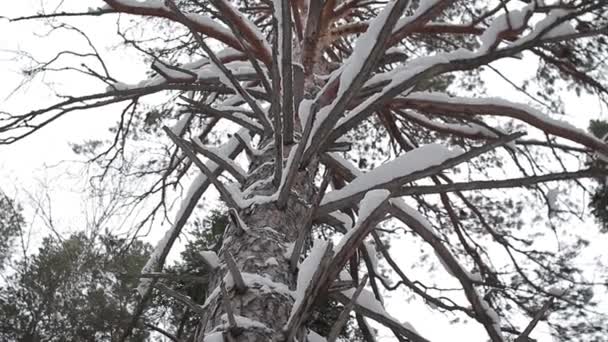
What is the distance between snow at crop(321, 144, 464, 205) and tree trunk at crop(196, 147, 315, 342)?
0.26 m

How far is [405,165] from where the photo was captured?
1.55 metres

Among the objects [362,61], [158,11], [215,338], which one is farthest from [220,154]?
[158,11]

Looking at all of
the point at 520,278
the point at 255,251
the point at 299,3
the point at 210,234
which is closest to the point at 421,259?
the point at 520,278

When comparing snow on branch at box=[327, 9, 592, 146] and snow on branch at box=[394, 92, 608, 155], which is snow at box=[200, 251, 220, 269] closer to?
snow on branch at box=[327, 9, 592, 146]

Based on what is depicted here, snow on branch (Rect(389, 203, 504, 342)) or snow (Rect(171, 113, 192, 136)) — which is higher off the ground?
snow (Rect(171, 113, 192, 136))

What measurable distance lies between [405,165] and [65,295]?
963cm

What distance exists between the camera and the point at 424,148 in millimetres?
1526

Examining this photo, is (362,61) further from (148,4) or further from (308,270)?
(148,4)

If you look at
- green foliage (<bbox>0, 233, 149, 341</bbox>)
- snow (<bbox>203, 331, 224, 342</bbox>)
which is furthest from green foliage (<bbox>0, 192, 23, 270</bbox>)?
snow (<bbox>203, 331, 224, 342</bbox>)

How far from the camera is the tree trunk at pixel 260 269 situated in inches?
57.6

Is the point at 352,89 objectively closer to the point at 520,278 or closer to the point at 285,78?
the point at 285,78

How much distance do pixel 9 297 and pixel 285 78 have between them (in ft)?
32.3

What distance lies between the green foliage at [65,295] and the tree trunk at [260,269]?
632 centimetres

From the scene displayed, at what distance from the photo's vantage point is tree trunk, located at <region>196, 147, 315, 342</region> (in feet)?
4.80
